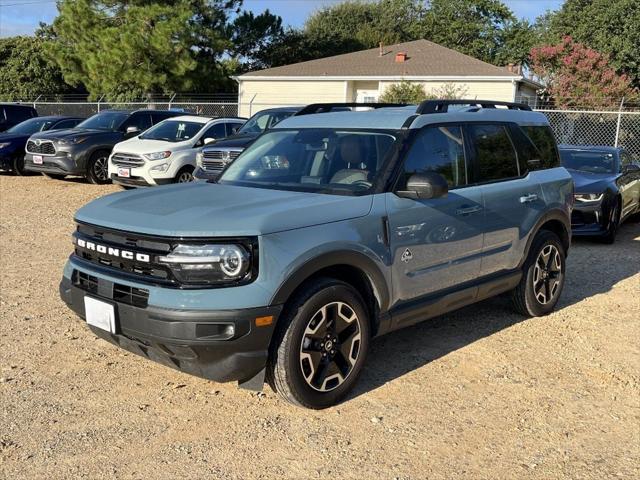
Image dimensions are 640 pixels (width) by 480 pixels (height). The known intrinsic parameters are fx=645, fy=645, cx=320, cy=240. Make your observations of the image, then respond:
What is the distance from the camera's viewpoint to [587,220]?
9.47 metres

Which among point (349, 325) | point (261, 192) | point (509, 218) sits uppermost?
point (261, 192)

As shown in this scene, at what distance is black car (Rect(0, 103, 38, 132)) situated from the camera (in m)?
18.7

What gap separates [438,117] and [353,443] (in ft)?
8.15

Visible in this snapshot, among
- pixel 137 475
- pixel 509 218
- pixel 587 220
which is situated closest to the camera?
pixel 137 475

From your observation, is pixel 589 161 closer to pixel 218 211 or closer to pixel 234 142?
pixel 234 142

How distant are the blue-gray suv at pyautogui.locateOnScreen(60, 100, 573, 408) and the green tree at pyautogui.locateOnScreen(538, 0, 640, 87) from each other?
31980mm

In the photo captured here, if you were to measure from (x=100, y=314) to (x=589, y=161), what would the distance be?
30.5ft

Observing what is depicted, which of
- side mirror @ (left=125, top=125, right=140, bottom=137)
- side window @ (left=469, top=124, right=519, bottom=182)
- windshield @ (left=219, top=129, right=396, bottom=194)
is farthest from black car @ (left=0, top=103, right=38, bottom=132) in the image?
side window @ (left=469, top=124, right=519, bottom=182)

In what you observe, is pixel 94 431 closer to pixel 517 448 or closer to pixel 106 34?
pixel 517 448

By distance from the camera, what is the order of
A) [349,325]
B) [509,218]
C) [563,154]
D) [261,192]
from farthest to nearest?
[563,154]
[509,218]
[261,192]
[349,325]

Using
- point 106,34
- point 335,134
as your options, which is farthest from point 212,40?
point 335,134

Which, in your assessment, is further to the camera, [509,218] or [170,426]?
[509,218]

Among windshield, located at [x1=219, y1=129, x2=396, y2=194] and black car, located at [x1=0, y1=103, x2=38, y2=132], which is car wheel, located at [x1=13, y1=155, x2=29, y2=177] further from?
windshield, located at [x1=219, y1=129, x2=396, y2=194]

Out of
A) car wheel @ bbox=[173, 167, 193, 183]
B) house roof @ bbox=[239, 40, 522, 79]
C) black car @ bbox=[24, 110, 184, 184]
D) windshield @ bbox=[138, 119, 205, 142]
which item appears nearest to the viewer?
car wheel @ bbox=[173, 167, 193, 183]
